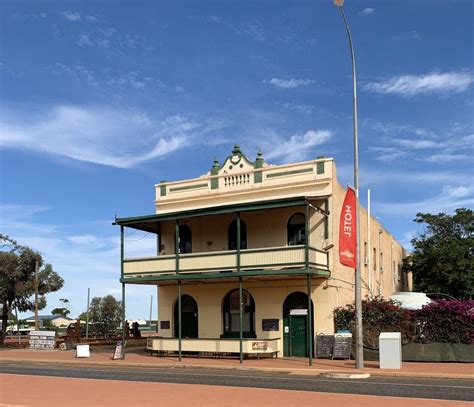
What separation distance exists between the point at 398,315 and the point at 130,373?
36.0ft

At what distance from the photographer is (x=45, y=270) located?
44.3 m

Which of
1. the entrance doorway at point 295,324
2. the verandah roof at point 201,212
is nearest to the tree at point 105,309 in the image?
the verandah roof at point 201,212

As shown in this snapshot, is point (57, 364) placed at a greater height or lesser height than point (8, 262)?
lesser

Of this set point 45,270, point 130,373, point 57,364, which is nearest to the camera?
point 130,373

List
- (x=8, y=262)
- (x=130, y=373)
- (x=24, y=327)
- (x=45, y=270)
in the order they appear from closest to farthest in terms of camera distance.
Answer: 1. (x=130, y=373)
2. (x=8, y=262)
3. (x=45, y=270)
4. (x=24, y=327)

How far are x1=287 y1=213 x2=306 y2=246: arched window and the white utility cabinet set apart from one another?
706 cm

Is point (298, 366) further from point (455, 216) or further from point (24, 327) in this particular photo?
point (24, 327)

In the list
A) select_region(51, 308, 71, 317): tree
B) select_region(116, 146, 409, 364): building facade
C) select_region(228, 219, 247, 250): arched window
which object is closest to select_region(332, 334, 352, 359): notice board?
select_region(116, 146, 409, 364): building facade

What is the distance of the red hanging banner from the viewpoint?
20134mm

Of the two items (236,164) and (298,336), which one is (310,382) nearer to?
(298,336)

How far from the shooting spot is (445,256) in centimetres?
3981

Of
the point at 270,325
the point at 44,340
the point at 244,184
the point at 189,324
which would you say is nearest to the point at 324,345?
the point at 270,325

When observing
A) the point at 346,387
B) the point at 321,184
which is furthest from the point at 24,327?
the point at 346,387

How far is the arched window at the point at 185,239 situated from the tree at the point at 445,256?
1854cm
